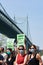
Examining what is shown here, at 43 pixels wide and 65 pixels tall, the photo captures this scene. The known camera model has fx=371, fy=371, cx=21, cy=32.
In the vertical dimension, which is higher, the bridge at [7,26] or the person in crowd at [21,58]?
the bridge at [7,26]

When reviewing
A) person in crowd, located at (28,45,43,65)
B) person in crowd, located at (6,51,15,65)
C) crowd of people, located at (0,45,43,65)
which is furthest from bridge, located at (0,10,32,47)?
person in crowd, located at (28,45,43,65)

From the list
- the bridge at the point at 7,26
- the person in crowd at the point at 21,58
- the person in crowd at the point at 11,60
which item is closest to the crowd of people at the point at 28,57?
the person in crowd at the point at 21,58

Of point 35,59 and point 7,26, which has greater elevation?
point 7,26

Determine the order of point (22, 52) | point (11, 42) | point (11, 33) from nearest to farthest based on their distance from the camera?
point (22, 52) < point (11, 42) < point (11, 33)

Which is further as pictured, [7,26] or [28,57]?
[7,26]

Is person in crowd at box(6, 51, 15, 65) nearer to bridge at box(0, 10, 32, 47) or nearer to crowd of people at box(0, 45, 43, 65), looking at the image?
crowd of people at box(0, 45, 43, 65)

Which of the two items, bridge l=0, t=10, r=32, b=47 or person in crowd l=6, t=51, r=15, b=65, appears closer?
person in crowd l=6, t=51, r=15, b=65

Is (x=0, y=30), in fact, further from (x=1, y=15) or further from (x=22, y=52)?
(x=22, y=52)

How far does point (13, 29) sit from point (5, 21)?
598cm

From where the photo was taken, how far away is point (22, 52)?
9477mm

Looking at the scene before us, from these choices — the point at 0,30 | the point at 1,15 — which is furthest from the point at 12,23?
the point at 1,15

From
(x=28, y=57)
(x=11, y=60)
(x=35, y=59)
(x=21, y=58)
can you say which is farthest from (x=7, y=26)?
(x=35, y=59)

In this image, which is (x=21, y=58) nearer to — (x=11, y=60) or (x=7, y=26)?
(x=11, y=60)

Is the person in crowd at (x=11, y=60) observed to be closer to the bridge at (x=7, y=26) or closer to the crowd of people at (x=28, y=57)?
the crowd of people at (x=28, y=57)
